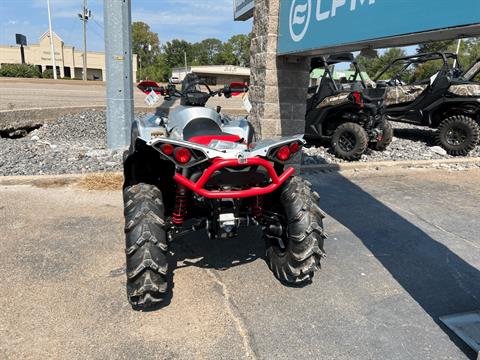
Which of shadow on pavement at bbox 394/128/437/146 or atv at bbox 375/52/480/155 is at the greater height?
atv at bbox 375/52/480/155

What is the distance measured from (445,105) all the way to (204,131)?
26.2ft

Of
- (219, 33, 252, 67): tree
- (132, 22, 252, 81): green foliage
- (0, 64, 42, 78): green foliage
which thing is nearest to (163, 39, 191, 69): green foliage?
(132, 22, 252, 81): green foliage

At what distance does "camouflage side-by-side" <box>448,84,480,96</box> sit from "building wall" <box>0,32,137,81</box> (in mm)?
59887

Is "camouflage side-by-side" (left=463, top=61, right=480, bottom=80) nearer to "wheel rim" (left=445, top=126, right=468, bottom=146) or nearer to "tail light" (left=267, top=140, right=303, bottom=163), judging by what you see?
"wheel rim" (left=445, top=126, right=468, bottom=146)

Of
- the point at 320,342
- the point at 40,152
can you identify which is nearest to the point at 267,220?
the point at 320,342

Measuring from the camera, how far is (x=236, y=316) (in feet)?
9.03

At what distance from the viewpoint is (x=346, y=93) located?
8141mm

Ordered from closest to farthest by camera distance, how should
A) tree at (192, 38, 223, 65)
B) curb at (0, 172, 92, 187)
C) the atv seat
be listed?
the atv seat → curb at (0, 172, 92, 187) → tree at (192, 38, 223, 65)

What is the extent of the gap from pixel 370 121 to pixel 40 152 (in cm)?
652

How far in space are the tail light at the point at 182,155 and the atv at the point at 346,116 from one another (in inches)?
221

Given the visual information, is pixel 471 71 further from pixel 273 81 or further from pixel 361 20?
pixel 361 20

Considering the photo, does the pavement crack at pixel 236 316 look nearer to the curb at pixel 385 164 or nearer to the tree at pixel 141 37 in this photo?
Result: the curb at pixel 385 164

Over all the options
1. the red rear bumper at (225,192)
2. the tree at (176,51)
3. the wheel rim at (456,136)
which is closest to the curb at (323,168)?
the wheel rim at (456,136)

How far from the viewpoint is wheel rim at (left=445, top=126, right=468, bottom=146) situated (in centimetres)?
872
